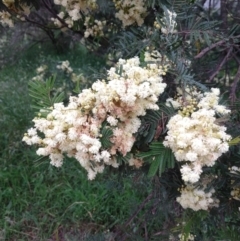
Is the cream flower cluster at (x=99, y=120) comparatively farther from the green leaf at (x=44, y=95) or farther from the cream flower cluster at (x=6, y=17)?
the cream flower cluster at (x=6, y=17)

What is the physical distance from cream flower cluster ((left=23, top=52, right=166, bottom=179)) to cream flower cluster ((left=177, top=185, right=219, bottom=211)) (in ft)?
0.81

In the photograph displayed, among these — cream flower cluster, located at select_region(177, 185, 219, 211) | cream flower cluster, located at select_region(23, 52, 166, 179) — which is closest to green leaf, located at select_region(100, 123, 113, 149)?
cream flower cluster, located at select_region(23, 52, 166, 179)

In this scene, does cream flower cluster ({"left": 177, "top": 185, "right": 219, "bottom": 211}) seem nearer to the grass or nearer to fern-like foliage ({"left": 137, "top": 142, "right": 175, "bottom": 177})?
fern-like foliage ({"left": 137, "top": 142, "right": 175, "bottom": 177})

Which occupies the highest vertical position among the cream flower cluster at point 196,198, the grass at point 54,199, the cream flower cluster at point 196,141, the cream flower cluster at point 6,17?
the cream flower cluster at point 196,141

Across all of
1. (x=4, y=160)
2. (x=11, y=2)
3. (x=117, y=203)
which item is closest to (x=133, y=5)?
(x=11, y=2)

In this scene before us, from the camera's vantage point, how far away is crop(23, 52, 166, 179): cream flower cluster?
3.23 feet

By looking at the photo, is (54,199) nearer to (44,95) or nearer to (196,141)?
(44,95)

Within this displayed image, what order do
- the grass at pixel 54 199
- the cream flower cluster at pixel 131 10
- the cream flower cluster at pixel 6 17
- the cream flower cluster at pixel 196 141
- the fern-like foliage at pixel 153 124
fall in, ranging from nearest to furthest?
the cream flower cluster at pixel 196 141 → the fern-like foliage at pixel 153 124 → the cream flower cluster at pixel 131 10 → the cream flower cluster at pixel 6 17 → the grass at pixel 54 199

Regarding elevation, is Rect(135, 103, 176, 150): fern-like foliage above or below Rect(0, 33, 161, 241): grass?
above

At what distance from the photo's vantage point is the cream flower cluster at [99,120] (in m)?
0.98

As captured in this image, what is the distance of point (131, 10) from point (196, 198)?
2.58 ft

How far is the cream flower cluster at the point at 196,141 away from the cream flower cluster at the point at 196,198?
0.19 m

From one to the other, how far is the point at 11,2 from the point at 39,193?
1.30 metres

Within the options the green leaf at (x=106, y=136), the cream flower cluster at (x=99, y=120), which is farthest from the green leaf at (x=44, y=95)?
the green leaf at (x=106, y=136)
